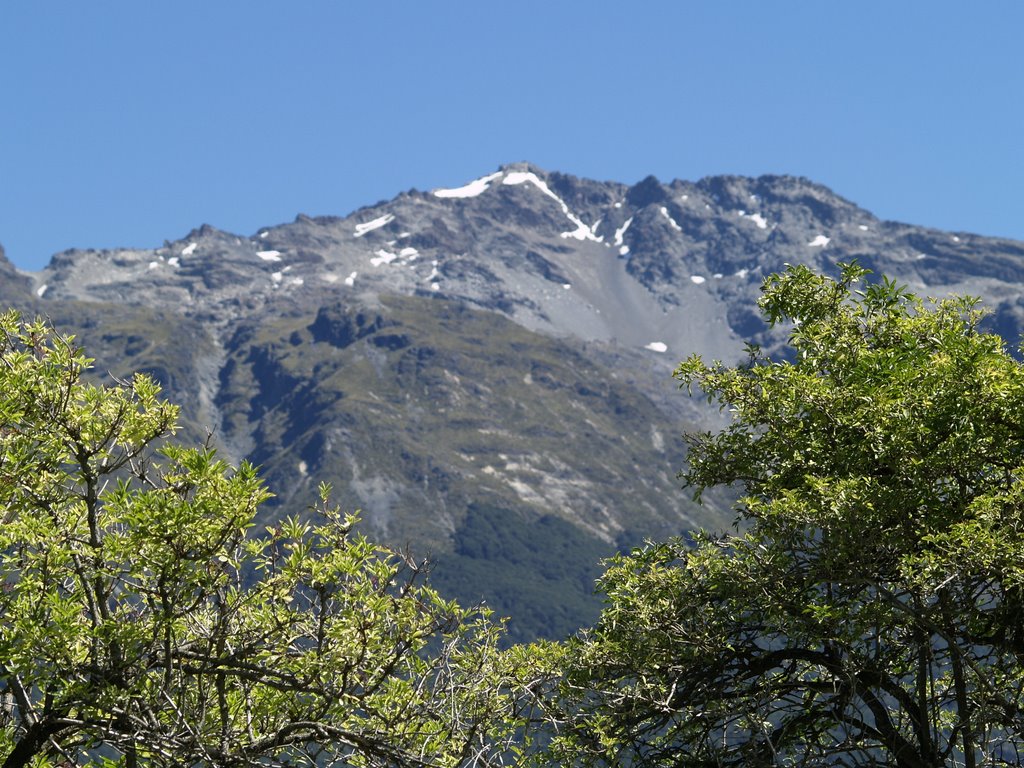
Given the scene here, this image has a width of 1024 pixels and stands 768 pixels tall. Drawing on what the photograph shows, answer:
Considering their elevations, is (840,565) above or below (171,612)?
below

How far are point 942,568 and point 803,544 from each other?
338 cm

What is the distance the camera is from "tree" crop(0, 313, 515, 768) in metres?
13.1

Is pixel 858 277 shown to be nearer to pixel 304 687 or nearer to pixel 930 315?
pixel 930 315

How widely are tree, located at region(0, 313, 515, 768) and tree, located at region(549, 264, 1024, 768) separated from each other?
488 cm

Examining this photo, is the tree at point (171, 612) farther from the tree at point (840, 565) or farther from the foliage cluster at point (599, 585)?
the tree at point (840, 565)

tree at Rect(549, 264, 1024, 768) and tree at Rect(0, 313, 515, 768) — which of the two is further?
tree at Rect(549, 264, 1024, 768)

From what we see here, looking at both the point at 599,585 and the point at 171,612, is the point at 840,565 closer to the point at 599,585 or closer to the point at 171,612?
the point at 599,585

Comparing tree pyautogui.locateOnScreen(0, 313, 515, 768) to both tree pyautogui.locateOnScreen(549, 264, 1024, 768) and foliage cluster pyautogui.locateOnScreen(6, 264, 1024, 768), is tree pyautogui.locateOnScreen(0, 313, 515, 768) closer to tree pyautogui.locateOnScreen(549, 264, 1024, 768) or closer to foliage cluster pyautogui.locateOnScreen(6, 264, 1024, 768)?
foliage cluster pyautogui.locateOnScreen(6, 264, 1024, 768)

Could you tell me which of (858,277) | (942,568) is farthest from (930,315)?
(942,568)

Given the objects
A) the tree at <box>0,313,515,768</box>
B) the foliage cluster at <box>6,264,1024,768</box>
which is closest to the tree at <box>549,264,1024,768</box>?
the foliage cluster at <box>6,264,1024,768</box>

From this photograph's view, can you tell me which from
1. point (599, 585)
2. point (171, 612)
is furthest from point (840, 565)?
point (171, 612)

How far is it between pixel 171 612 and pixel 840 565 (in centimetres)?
1110

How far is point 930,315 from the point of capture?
2306 cm

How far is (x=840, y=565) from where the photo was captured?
749 inches
